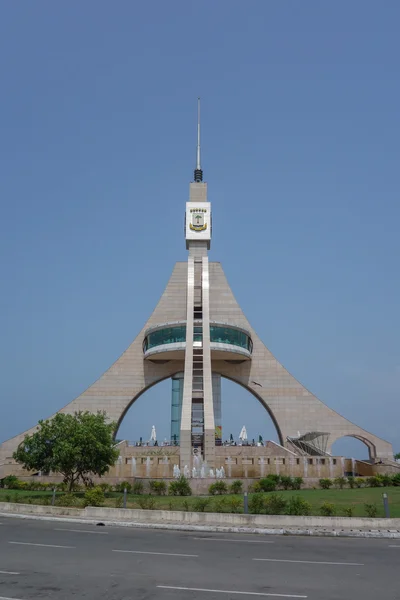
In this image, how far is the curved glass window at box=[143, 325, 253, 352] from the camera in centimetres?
5172

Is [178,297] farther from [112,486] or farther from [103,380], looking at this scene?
[112,486]

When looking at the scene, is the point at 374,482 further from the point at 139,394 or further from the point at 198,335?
the point at 139,394

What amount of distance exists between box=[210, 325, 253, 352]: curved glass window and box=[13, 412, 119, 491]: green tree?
24155 millimetres

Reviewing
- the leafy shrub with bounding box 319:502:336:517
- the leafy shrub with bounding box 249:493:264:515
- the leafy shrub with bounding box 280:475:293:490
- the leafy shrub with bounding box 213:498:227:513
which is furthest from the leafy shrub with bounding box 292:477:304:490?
the leafy shrub with bounding box 319:502:336:517

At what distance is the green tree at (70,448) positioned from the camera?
87.1 feet

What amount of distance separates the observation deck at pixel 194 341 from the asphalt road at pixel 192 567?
119ft

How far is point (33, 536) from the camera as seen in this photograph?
1455 cm

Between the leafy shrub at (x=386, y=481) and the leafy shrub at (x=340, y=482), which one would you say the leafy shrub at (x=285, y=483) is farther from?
the leafy shrub at (x=386, y=481)

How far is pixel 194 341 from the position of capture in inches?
2013

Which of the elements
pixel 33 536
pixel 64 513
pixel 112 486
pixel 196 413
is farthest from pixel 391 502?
pixel 196 413

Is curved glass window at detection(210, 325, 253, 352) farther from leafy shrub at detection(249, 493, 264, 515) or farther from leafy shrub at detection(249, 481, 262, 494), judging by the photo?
leafy shrub at detection(249, 493, 264, 515)

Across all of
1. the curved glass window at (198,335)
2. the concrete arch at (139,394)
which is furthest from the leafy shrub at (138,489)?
the concrete arch at (139,394)

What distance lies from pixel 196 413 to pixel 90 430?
24.4 m

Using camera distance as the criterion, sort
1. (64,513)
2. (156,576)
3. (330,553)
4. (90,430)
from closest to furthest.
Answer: (156,576)
(330,553)
(64,513)
(90,430)
